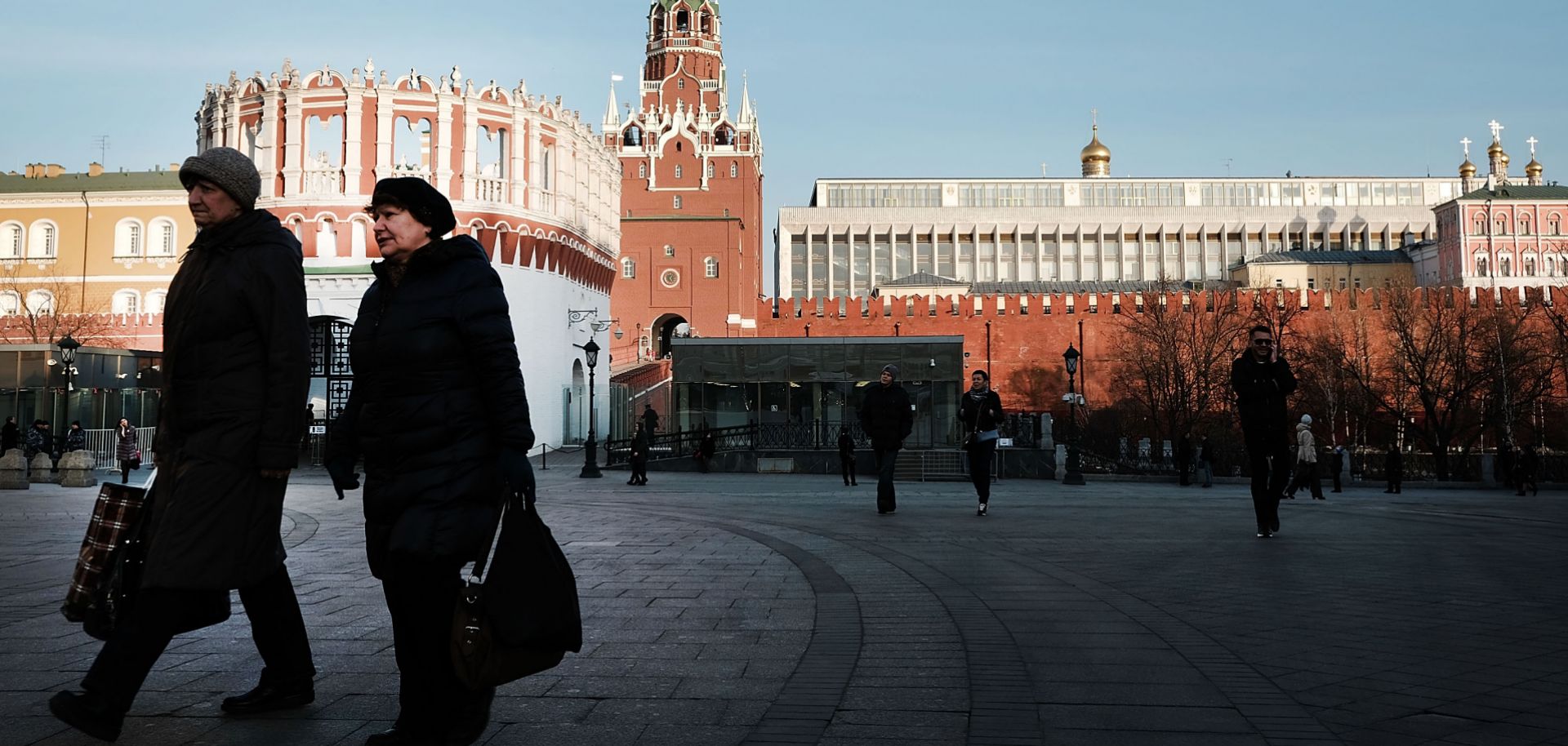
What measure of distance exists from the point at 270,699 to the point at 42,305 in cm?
5966

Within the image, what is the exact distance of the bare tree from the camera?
52.2 meters

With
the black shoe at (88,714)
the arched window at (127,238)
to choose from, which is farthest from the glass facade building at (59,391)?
the black shoe at (88,714)

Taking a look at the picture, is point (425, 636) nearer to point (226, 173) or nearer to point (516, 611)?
point (516, 611)

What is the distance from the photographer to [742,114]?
283 ft

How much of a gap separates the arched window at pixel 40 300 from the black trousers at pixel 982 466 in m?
53.6

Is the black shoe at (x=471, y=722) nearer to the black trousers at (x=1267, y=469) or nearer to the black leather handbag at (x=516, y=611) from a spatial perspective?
the black leather handbag at (x=516, y=611)

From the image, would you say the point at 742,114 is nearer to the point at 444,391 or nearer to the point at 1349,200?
the point at 1349,200

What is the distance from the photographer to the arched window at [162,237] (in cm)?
5700

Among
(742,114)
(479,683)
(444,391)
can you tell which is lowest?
(479,683)

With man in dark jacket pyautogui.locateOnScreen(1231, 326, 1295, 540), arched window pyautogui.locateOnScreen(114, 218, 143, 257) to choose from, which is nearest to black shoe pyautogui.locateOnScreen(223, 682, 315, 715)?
man in dark jacket pyautogui.locateOnScreen(1231, 326, 1295, 540)

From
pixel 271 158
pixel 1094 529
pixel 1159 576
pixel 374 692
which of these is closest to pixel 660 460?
pixel 271 158

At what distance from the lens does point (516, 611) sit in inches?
139

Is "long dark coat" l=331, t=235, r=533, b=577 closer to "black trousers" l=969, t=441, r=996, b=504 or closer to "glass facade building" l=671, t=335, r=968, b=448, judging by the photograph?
"black trousers" l=969, t=441, r=996, b=504

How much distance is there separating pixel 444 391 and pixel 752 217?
273ft
